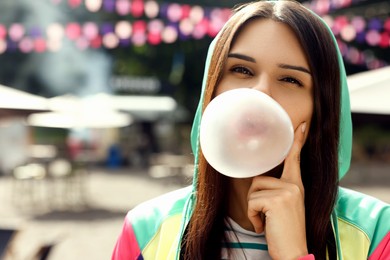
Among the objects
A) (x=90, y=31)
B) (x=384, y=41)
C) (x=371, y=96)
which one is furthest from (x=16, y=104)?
(x=384, y=41)

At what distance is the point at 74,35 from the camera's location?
1104cm

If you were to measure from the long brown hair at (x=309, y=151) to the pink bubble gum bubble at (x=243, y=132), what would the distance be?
19 centimetres

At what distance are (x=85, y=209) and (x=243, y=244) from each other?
1185cm

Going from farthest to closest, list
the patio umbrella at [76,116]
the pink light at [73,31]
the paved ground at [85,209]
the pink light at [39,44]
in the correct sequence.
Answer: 1. the patio umbrella at [76,116]
2. the pink light at [39,44]
3. the pink light at [73,31]
4. the paved ground at [85,209]

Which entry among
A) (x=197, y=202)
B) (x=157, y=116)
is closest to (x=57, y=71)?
(x=157, y=116)

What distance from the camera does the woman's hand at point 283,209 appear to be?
53.6 inches

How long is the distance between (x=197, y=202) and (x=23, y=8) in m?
19.9

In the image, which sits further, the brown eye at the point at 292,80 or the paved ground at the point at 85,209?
the paved ground at the point at 85,209

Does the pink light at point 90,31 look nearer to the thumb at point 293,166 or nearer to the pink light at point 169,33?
the pink light at point 169,33

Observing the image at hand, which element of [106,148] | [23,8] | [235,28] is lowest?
[106,148]

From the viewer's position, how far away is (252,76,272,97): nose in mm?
1373

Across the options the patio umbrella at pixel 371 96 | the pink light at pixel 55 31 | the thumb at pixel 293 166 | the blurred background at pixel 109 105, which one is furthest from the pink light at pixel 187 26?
the thumb at pixel 293 166

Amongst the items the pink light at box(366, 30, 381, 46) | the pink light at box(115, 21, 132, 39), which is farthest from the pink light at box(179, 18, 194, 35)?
the pink light at box(366, 30, 381, 46)

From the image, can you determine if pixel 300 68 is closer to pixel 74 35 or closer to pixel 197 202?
pixel 197 202
